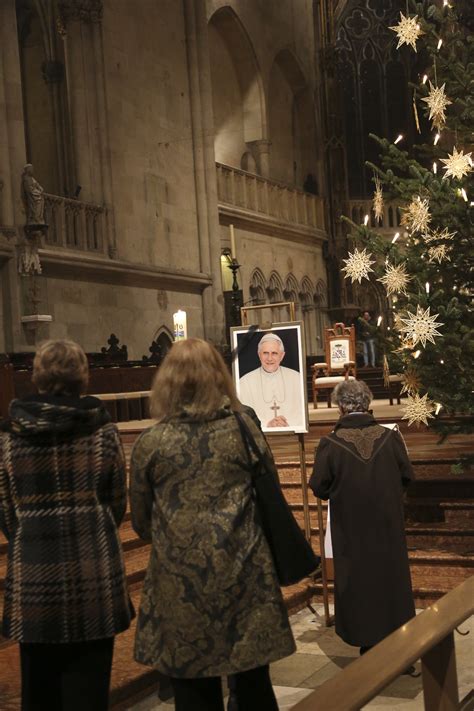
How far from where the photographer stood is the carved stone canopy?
1762 cm

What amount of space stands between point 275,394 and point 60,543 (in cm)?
313

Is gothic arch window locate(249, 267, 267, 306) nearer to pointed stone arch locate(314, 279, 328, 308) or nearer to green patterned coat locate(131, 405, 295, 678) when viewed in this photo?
pointed stone arch locate(314, 279, 328, 308)

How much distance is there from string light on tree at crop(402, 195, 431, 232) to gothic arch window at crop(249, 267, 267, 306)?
54.7 ft

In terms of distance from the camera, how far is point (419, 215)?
603 cm

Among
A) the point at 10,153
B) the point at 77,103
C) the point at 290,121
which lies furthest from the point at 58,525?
the point at 290,121

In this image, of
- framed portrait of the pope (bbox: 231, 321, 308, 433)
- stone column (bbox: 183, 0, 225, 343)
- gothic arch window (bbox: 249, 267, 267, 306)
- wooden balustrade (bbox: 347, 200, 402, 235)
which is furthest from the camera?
wooden balustrade (bbox: 347, 200, 402, 235)

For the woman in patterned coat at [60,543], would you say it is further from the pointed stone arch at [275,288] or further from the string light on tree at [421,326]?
the pointed stone arch at [275,288]

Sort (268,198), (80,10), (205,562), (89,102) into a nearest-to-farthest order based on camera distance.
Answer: (205,562), (80,10), (89,102), (268,198)

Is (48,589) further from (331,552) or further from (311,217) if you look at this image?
(311,217)

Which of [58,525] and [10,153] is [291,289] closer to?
[10,153]

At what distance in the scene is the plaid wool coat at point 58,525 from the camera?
2.85 m

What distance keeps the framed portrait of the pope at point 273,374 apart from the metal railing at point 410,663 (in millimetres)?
3356

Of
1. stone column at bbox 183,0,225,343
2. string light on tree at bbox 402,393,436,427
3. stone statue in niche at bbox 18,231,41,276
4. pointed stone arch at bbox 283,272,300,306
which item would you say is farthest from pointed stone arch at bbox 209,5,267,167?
string light on tree at bbox 402,393,436,427

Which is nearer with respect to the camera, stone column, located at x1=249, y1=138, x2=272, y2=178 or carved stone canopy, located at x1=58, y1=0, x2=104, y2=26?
carved stone canopy, located at x1=58, y1=0, x2=104, y2=26
